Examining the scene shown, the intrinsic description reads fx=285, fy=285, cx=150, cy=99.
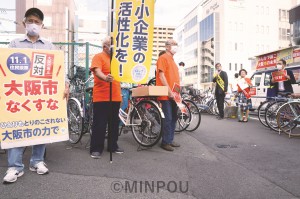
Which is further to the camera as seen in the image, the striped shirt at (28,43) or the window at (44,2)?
the window at (44,2)

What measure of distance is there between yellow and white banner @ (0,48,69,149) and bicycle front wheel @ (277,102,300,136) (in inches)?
199

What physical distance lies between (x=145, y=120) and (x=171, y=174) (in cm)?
158

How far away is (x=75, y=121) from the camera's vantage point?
538 centimetres

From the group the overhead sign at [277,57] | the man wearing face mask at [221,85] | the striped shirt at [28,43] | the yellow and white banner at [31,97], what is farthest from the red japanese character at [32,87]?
the overhead sign at [277,57]

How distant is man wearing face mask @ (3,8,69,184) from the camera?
10.9 feet

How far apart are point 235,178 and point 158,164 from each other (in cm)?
109

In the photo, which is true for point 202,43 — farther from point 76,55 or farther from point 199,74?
point 76,55

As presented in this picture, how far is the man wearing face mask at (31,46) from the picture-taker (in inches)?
131

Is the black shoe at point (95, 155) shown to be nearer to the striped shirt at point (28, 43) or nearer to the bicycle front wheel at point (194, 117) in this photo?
the striped shirt at point (28, 43)

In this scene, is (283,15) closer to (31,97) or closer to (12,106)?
(31,97)

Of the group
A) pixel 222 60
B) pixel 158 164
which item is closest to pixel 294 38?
pixel 222 60

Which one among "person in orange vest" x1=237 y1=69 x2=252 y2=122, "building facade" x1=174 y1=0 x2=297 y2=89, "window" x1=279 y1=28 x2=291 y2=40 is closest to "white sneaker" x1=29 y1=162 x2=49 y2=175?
"person in orange vest" x1=237 y1=69 x2=252 y2=122

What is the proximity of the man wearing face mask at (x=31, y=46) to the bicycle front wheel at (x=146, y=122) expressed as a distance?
5.30 feet

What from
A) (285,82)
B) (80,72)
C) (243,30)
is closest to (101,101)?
(80,72)
